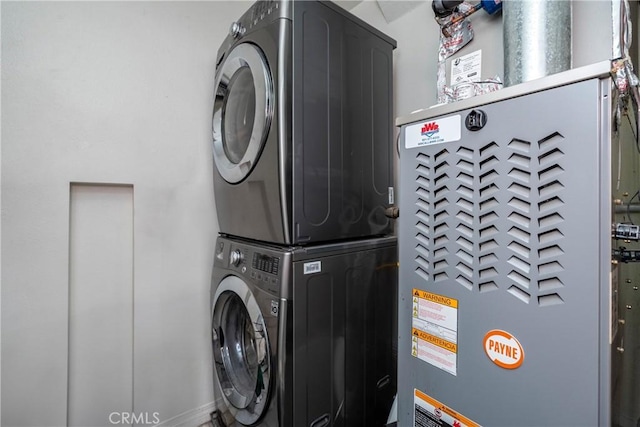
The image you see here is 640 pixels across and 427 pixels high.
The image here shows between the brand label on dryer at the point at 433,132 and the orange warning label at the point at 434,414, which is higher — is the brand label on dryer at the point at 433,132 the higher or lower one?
the higher one

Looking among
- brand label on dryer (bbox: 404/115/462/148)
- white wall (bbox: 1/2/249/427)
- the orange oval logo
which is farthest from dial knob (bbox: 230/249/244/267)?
the orange oval logo

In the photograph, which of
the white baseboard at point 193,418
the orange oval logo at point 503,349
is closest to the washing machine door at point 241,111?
the orange oval logo at point 503,349

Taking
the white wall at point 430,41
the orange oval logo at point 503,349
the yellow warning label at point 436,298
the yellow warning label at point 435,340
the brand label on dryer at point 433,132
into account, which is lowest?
the yellow warning label at point 435,340

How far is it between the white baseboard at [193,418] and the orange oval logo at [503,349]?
1.62 m

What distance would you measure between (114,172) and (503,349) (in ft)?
5.44

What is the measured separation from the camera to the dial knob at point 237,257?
1248mm

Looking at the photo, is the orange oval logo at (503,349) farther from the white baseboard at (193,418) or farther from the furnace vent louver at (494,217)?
the white baseboard at (193,418)

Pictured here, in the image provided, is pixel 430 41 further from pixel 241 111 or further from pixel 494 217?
pixel 494 217

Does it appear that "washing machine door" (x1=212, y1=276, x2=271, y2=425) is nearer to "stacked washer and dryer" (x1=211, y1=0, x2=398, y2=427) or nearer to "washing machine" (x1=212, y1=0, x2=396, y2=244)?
"stacked washer and dryer" (x1=211, y1=0, x2=398, y2=427)

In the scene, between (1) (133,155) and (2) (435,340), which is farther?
(1) (133,155)

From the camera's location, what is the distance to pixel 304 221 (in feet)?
3.57

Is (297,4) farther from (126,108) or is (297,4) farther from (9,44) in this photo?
(9,44)

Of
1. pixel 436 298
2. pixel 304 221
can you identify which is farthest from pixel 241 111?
pixel 436 298

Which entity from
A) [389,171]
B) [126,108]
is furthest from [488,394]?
[126,108]
